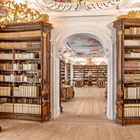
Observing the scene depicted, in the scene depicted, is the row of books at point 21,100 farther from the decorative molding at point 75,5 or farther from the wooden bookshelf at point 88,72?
the wooden bookshelf at point 88,72

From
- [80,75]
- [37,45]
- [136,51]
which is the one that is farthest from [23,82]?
[80,75]

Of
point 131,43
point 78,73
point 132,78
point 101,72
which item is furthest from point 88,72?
point 131,43

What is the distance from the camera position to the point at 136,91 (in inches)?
269

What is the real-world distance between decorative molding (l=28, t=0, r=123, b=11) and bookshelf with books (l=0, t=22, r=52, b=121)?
737 millimetres

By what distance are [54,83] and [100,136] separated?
2658mm

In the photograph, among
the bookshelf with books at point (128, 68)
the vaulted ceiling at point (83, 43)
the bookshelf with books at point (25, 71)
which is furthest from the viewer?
the vaulted ceiling at point (83, 43)

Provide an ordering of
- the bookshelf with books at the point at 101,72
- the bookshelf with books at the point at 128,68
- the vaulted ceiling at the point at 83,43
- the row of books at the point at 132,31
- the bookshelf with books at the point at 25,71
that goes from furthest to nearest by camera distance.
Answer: the bookshelf with books at the point at 101,72 < the vaulted ceiling at the point at 83,43 < the bookshelf with books at the point at 25,71 < the row of books at the point at 132,31 < the bookshelf with books at the point at 128,68

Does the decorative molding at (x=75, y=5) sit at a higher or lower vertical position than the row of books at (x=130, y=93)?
higher

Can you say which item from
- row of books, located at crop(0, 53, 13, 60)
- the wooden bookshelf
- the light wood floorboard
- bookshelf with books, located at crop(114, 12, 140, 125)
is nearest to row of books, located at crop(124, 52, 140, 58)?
bookshelf with books, located at crop(114, 12, 140, 125)

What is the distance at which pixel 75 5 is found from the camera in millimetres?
7406

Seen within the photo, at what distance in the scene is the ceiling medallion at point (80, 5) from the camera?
285 inches

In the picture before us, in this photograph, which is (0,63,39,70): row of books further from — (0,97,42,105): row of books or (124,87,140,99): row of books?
(124,87,140,99): row of books

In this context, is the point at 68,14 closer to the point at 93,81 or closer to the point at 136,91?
the point at 136,91

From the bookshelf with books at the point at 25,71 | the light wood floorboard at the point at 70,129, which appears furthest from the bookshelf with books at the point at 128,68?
the bookshelf with books at the point at 25,71
